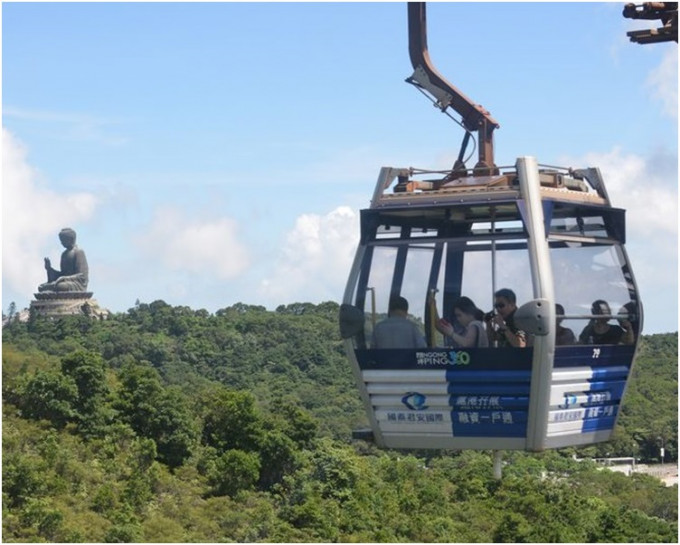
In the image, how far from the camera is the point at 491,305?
12055 millimetres

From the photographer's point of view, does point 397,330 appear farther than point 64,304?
No

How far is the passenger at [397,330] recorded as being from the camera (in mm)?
12352

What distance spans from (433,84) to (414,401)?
6.83 feet

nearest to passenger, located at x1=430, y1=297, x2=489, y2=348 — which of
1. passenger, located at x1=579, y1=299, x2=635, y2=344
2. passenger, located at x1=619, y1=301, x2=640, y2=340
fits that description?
passenger, located at x1=579, y1=299, x2=635, y2=344

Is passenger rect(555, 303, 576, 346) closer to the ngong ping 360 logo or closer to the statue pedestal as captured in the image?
the ngong ping 360 logo

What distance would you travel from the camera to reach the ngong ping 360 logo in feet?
39.6

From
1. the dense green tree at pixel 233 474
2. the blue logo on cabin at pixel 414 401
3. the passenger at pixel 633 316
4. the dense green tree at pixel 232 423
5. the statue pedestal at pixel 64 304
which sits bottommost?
the blue logo on cabin at pixel 414 401

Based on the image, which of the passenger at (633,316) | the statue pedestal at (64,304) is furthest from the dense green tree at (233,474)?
the statue pedestal at (64,304)

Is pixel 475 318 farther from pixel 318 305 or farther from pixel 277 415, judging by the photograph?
pixel 318 305

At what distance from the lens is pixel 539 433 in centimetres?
1205

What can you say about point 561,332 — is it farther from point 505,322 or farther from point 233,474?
point 233,474

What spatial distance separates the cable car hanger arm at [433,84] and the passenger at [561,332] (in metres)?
1.21

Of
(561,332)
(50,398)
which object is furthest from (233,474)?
(561,332)

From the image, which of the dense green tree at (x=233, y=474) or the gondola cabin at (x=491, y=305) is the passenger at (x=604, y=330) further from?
the dense green tree at (x=233, y=474)
